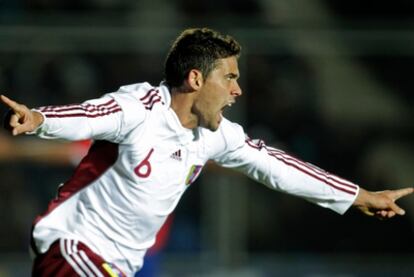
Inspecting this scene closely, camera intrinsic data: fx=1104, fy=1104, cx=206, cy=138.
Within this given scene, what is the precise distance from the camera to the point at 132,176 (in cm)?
525

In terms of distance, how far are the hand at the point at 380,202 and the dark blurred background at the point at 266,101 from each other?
485cm

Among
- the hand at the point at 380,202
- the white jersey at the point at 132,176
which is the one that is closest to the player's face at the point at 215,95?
the white jersey at the point at 132,176

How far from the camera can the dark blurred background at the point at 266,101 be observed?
10.8 metres

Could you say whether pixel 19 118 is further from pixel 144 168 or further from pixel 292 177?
pixel 292 177

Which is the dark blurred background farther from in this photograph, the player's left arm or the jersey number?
the jersey number

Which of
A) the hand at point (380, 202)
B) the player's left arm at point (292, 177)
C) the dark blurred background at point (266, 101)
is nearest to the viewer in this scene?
the player's left arm at point (292, 177)

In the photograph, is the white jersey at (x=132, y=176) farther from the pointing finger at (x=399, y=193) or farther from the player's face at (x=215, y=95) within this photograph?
the pointing finger at (x=399, y=193)

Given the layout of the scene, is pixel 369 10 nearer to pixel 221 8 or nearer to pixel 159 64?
pixel 221 8

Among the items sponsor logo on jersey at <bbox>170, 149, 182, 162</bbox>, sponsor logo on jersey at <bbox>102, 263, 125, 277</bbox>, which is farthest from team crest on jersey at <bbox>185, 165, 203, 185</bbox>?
sponsor logo on jersey at <bbox>102, 263, 125, 277</bbox>

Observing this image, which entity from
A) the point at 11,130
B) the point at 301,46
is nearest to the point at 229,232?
the point at 301,46

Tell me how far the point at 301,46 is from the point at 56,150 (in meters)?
2.75

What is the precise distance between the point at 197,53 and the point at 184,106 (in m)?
0.27

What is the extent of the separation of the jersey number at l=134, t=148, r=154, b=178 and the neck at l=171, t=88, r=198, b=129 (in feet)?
0.83

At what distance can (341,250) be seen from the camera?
11.2 meters
